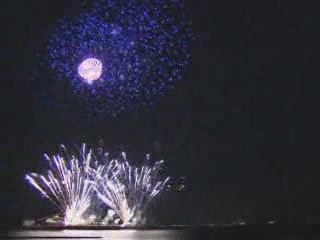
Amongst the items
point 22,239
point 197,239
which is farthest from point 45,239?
point 197,239

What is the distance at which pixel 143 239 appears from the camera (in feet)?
126

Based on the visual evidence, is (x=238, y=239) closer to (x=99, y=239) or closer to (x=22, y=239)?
(x=99, y=239)

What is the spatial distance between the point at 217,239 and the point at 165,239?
19.2 ft

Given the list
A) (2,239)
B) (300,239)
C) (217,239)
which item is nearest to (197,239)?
(217,239)

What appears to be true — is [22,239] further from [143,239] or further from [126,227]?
[126,227]

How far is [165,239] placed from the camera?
3806 cm

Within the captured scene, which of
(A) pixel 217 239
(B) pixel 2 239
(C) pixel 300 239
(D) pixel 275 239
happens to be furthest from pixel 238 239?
(B) pixel 2 239

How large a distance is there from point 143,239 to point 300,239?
11.6 metres

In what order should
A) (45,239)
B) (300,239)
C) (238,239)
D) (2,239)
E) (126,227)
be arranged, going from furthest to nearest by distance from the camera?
(126,227), (238,239), (45,239), (2,239), (300,239)

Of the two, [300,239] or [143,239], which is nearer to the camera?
[300,239]

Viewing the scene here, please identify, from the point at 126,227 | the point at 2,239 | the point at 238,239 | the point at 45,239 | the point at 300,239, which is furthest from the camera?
the point at 126,227

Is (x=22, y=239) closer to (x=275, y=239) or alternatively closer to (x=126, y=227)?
(x=275, y=239)

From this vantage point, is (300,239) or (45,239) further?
(45,239)

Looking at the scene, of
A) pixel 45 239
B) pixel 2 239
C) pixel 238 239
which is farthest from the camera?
pixel 238 239
